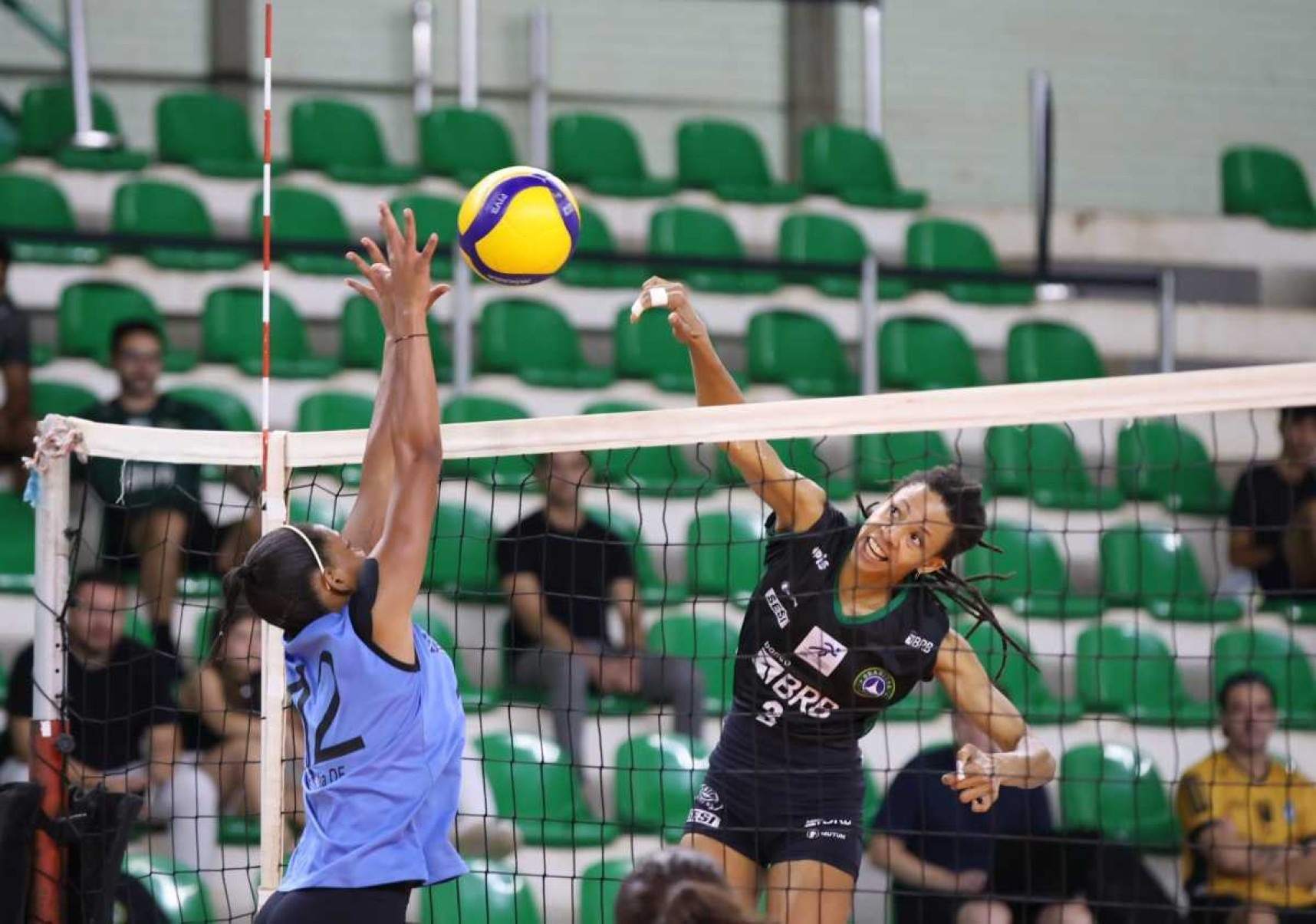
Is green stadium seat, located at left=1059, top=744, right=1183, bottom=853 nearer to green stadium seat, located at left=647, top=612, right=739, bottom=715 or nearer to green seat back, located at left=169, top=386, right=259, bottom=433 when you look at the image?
green stadium seat, located at left=647, top=612, right=739, bottom=715

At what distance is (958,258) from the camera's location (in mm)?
10430

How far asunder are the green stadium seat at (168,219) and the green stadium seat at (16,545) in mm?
1924

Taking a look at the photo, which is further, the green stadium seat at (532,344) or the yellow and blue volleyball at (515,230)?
the green stadium seat at (532,344)

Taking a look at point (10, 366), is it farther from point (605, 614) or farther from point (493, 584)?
point (605, 614)

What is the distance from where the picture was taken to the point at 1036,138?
9703 mm

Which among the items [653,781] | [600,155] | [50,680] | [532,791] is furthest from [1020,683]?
[600,155]

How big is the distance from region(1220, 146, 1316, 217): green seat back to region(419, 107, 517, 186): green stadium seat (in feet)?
15.3

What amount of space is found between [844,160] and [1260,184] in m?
2.76

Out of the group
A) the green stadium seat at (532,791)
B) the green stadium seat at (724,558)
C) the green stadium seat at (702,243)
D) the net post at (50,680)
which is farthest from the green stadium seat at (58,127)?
the net post at (50,680)

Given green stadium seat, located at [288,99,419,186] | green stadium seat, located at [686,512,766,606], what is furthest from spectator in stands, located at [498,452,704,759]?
green stadium seat, located at [288,99,419,186]

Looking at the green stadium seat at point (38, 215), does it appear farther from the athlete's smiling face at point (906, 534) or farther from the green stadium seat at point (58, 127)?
the athlete's smiling face at point (906, 534)

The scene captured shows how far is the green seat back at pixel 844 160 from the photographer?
36.9 ft

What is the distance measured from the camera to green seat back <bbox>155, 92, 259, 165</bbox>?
33.9 ft

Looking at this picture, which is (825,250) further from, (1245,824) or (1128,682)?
(1245,824)
